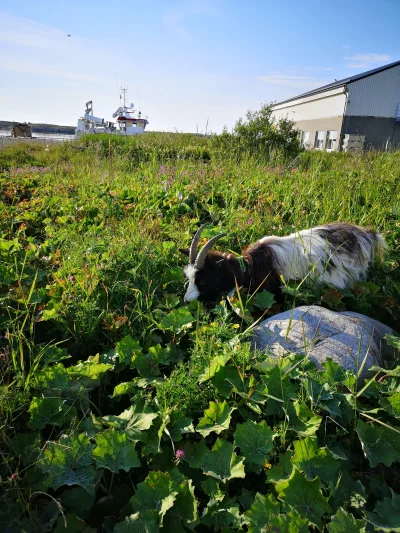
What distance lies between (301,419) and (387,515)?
24.7 inches

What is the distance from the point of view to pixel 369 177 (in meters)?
7.86

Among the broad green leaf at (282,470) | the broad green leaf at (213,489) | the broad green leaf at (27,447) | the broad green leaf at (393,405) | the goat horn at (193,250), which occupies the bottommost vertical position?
the broad green leaf at (213,489)

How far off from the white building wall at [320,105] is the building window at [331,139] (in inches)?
61.3

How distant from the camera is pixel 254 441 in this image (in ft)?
7.48

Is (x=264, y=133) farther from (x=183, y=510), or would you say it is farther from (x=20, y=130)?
(x=20, y=130)

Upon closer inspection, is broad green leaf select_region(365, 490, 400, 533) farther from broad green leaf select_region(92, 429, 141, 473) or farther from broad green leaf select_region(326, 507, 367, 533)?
broad green leaf select_region(92, 429, 141, 473)

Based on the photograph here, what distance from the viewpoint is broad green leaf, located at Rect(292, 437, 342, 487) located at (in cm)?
210

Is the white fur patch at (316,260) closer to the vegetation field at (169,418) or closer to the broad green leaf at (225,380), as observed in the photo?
the vegetation field at (169,418)

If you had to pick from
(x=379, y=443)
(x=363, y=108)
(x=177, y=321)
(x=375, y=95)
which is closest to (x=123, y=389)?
(x=177, y=321)

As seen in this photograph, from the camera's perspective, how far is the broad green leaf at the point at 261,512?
185cm

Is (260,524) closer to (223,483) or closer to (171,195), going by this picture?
(223,483)

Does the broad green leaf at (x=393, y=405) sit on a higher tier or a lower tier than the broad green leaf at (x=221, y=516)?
higher

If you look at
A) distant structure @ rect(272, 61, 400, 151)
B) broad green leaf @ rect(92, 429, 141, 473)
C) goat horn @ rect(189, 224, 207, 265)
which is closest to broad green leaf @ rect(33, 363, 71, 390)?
broad green leaf @ rect(92, 429, 141, 473)

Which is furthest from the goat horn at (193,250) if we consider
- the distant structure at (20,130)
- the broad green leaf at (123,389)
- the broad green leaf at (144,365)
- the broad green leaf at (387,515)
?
the distant structure at (20,130)
